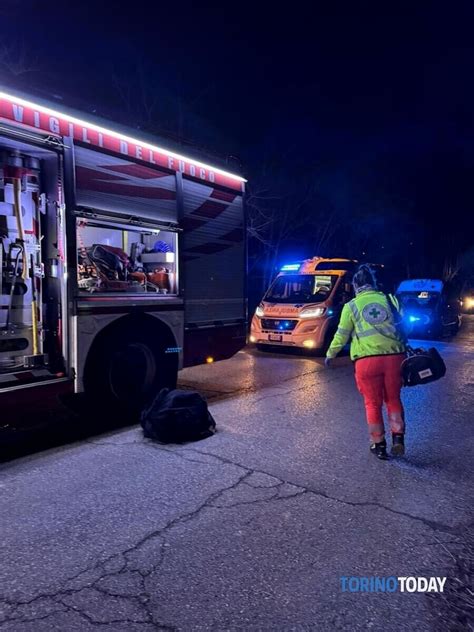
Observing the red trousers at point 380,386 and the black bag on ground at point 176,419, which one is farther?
the black bag on ground at point 176,419

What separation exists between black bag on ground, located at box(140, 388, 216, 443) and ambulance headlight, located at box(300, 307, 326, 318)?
567cm

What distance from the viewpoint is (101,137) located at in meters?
5.18

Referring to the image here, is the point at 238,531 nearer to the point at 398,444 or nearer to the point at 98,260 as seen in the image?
the point at 398,444

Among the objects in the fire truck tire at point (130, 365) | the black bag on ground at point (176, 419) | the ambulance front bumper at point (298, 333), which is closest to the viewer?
the black bag on ground at point (176, 419)

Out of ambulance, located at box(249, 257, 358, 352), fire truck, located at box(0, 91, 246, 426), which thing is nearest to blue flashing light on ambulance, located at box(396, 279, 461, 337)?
ambulance, located at box(249, 257, 358, 352)

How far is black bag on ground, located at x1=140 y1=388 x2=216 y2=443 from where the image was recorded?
187 inches

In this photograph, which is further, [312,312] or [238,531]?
[312,312]

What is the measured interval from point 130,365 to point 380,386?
2895 mm

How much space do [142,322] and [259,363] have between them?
449 cm

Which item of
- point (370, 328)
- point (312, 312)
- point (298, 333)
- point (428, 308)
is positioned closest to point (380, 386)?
point (370, 328)

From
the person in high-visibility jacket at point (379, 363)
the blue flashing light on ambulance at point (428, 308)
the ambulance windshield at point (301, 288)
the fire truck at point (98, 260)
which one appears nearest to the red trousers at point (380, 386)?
the person in high-visibility jacket at point (379, 363)

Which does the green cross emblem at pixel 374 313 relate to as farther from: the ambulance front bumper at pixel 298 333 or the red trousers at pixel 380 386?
the ambulance front bumper at pixel 298 333

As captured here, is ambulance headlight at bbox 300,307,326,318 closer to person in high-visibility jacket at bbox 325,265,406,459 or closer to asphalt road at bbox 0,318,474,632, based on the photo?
asphalt road at bbox 0,318,474,632

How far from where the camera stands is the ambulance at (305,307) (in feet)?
33.9
